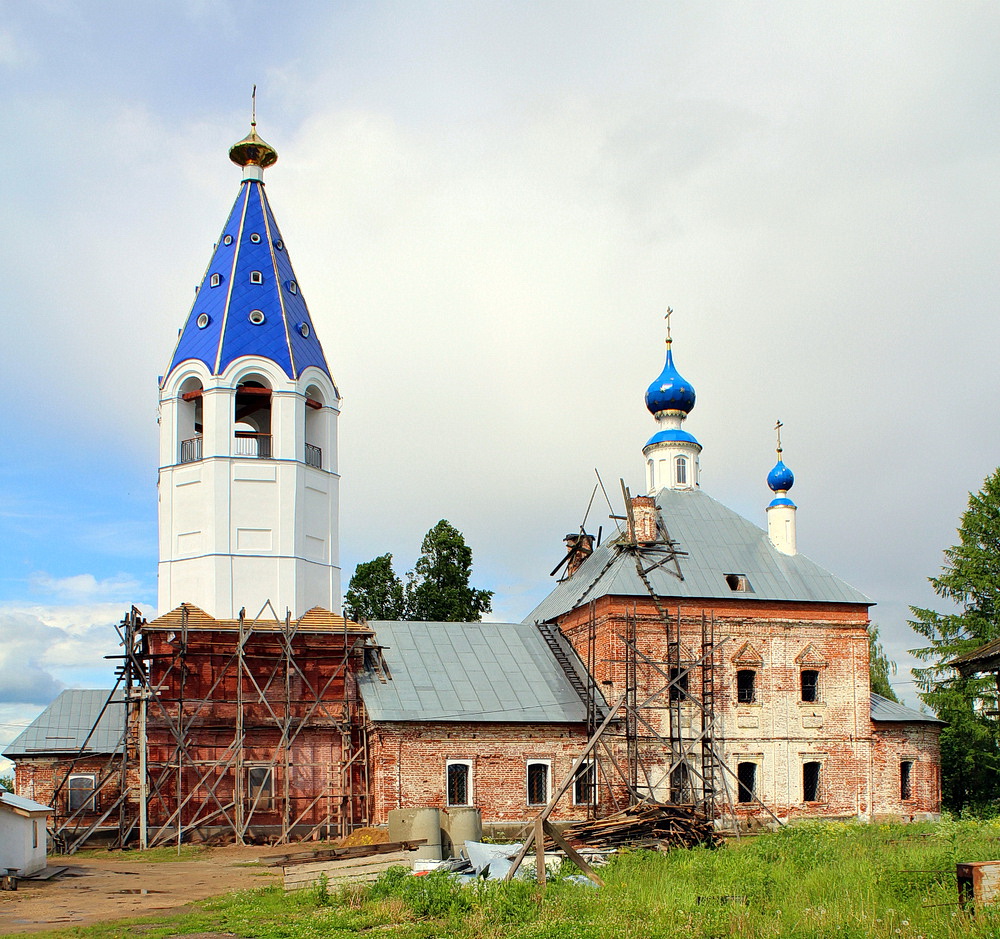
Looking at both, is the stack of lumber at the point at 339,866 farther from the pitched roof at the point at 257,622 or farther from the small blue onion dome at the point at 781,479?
the small blue onion dome at the point at 781,479

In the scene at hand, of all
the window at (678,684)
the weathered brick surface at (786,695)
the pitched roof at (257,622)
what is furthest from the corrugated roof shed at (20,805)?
the window at (678,684)

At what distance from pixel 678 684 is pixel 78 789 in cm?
1381

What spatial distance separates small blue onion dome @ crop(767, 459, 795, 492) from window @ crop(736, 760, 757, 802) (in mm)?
7496

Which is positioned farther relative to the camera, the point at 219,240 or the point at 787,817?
the point at 219,240

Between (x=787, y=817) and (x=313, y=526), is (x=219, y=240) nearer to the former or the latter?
(x=313, y=526)

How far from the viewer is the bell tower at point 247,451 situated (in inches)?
990

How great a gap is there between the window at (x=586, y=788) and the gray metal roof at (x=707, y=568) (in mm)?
3958

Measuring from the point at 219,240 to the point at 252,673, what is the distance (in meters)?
10.6

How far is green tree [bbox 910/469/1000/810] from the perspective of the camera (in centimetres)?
3053

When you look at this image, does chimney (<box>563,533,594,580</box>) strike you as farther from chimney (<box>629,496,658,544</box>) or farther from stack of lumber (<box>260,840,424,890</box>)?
stack of lumber (<box>260,840,424,890</box>)

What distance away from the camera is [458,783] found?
24125 millimetres

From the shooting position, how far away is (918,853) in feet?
50.3

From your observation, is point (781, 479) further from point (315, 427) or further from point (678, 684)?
point (315, 427)

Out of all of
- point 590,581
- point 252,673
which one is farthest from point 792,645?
point 252,673
